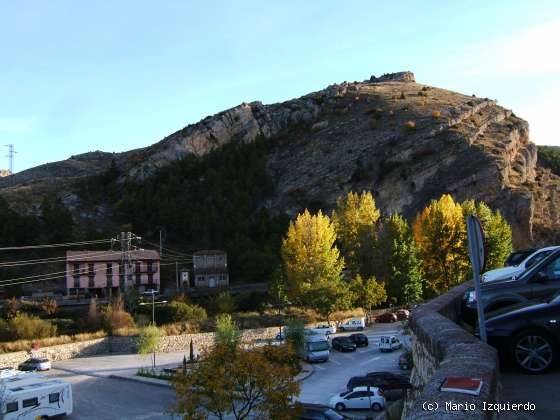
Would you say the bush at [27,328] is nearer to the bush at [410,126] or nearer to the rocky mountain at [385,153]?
the rocky mountain at [385,153]

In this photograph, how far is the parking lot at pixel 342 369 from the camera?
27.4 meters

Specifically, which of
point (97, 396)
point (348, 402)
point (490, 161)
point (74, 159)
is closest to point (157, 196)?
point (490, 161)

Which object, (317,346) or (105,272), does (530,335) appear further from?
(105,272)

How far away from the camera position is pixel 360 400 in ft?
77.0

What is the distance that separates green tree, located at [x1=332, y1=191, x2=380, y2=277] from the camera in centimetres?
5647

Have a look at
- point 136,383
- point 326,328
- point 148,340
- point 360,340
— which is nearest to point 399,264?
point 326,328

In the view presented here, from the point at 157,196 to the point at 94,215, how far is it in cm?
1076

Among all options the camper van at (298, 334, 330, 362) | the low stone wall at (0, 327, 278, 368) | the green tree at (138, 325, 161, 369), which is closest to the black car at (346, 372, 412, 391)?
the camper van at (298, 334, 330, 362)

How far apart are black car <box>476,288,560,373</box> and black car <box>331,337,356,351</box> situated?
111ft

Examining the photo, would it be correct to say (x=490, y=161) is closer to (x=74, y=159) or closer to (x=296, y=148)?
(x=296, y=148)

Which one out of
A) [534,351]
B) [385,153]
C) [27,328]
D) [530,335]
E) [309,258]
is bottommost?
[27,328]

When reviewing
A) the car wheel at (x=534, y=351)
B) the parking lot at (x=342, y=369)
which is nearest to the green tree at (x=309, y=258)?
the parking lot at (x=342, y=369)

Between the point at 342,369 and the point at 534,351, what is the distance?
92.1 feet

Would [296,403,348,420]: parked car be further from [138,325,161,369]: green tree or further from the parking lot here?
[138,325,161,369]: green tree
